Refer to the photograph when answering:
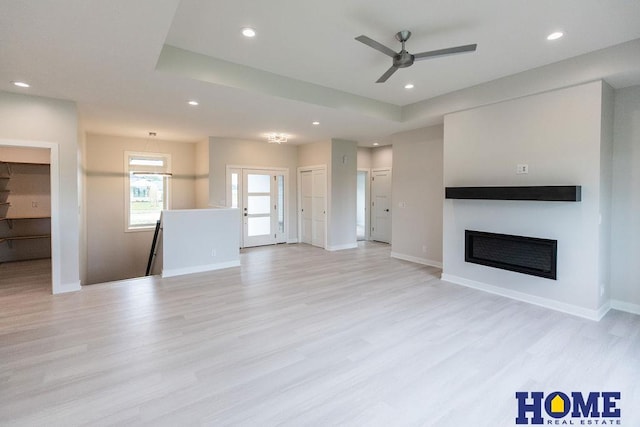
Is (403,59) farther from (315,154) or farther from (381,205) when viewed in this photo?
(381,205)

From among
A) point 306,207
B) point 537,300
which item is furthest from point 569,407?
point 306,207

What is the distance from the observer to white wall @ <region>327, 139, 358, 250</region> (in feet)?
24.6

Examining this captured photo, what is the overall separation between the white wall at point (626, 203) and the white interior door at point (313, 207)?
A: 5286mm

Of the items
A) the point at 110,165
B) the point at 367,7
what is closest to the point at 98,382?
the point at 367,7

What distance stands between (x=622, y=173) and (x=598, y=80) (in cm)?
121

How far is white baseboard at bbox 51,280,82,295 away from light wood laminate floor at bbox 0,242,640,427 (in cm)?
15

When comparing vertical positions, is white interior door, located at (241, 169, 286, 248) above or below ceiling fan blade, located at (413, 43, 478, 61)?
below

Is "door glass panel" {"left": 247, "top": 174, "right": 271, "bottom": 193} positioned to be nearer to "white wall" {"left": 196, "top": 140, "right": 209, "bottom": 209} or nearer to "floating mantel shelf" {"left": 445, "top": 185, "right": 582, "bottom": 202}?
"white wall" {"left": 196, "top": 140, "right": 209, "bottom": 209}

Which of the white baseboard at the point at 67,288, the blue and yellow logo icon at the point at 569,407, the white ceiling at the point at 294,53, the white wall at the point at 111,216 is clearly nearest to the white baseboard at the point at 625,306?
the blue and yellow logo icon at the point at 569,407

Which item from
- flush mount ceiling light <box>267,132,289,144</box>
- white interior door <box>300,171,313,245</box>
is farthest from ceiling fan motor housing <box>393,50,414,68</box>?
white interior door <box>300,171,313,245</box>

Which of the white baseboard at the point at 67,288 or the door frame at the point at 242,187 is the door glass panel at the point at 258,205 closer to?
the door frame at the point at 242,187

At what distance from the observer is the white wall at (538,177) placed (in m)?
3.54

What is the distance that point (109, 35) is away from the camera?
8.76 ft

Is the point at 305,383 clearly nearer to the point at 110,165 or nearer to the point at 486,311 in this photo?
the point at 486,311
